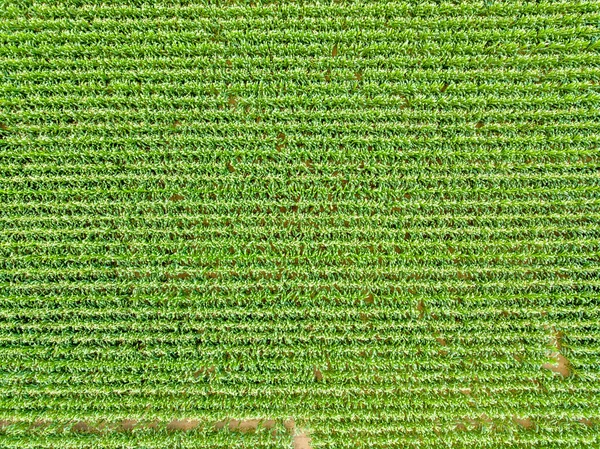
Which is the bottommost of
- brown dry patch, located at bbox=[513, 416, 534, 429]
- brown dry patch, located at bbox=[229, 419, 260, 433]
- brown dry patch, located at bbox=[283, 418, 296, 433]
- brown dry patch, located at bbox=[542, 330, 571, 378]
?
brown dry patch, located at bbox=[513, 416, 534, 429]

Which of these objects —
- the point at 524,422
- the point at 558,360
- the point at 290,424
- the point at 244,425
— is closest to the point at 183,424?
the point at 244,425

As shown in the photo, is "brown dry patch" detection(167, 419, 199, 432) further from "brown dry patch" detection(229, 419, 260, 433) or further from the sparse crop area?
"brown dry patch" detection(229, 419, 260, 433)

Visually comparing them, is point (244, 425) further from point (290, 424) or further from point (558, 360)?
point (558, 360)

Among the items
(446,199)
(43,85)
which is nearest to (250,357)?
(446,199)

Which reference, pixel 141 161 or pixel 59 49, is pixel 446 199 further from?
pixel 59 49

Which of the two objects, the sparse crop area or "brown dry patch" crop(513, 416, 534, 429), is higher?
the sparse crop area

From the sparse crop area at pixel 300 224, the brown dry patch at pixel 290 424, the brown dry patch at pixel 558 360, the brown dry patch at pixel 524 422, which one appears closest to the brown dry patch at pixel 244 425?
the sparse crop area at pixel 300 224

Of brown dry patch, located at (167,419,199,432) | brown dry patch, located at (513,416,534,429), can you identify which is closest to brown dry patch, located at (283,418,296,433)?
brown dry patch, located at (167,419,199,432)
